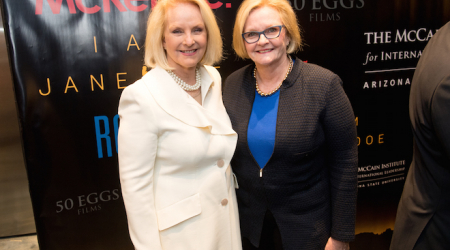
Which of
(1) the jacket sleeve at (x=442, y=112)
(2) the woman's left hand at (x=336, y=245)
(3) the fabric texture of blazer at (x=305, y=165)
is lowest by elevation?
(2) the woman's left hand at (x=336, y=245)

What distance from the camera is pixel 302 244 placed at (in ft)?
5.04

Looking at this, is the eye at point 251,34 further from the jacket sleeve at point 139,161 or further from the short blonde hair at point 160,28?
the jacket sleeve at point 139,161

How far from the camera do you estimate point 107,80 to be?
7.13 ft

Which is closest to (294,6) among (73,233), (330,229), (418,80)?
(418,80)

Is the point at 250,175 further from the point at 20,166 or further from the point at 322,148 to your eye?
the point at 20,166

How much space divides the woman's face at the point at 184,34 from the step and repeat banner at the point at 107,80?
81 cm

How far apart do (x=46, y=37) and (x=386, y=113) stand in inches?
102

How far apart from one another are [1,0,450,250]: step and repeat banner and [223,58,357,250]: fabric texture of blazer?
0.99 meters

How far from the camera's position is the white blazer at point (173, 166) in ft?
4.32

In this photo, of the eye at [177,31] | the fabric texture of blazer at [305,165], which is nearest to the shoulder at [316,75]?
the fabric texture of blazer at [305,165]

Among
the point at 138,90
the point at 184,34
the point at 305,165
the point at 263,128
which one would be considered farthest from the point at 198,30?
the point at 305,165

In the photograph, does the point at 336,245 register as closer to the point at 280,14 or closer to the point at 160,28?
the point at 280,14

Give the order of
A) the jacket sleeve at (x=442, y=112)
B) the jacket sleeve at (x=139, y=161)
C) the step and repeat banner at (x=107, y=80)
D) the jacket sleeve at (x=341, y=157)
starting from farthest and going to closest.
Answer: the step and repeat banner at (x=107, y=80)
the jacket sleeve at (x=341, y=157)
the jacket sleeve at (x=139, y=161)
the jacket sleeve at (x=442, y=112)

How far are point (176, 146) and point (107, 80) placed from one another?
108cm
